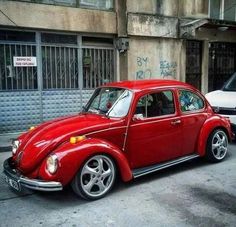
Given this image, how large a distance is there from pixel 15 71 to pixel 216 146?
575 centimetres

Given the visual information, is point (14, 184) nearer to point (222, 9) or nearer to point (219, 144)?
point (219, 144)

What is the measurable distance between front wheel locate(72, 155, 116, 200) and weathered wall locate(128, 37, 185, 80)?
691cm

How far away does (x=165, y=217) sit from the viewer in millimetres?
4605

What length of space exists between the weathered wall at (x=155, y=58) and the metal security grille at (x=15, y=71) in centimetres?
323

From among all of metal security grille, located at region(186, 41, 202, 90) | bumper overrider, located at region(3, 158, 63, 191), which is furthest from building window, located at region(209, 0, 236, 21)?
bumper overrider, located at region(3, 158, 63, 191)

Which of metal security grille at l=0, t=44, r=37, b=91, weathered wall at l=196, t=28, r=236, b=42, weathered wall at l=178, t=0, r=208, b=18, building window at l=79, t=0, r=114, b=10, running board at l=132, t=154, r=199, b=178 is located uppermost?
weathered wall at l=178, t=0, r=208, b=18

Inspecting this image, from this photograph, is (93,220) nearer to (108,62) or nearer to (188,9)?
(108,62)

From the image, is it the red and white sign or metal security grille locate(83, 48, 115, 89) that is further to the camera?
metal security grille locate(83, 48, 115, 89)

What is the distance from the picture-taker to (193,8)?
44.4 ft

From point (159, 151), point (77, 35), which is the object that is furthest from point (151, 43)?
point (159, 151)

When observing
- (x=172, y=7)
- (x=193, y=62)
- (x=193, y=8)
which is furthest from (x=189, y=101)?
(x=193, y=8)

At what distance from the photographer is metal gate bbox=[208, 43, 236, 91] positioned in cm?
1476

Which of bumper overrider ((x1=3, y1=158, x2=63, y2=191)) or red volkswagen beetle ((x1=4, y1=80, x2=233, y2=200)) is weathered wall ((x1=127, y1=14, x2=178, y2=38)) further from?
bumper overrider ((x1=3, y1=158, x2=63, y2=191))

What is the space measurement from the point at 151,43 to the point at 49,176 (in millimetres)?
8454
